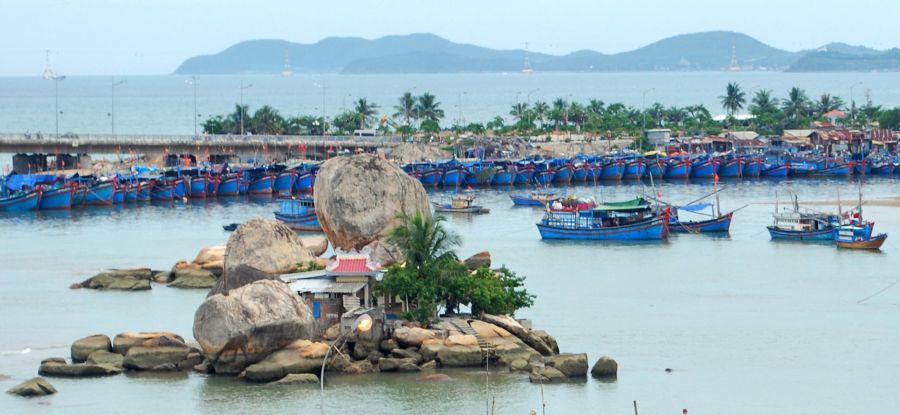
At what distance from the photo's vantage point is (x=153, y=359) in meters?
42.7

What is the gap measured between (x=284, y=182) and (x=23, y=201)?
1797 centimetres

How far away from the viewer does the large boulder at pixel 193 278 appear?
57.6 m

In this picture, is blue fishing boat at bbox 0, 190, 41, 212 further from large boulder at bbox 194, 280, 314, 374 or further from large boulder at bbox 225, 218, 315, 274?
large boulder at bbox 194, 280, 314, 374

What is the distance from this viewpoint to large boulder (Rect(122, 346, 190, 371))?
140 feet

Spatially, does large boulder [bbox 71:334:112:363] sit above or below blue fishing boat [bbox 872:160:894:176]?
below

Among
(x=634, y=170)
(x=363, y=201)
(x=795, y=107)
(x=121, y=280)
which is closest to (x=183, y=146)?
(x=634, y=170)

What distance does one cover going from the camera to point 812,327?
4991 centimetres

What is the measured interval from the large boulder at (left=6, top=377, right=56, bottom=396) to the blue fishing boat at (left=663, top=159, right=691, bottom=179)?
7896cm

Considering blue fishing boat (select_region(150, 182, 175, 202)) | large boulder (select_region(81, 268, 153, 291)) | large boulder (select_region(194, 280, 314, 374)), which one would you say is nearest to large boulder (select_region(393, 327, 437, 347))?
large boulder (select_region(194, 280, 314, 374))

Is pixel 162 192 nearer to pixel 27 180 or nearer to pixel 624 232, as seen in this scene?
pixel 27 180

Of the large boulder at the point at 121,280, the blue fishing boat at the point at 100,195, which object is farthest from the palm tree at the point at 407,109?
the large boulder at the point at 121,280

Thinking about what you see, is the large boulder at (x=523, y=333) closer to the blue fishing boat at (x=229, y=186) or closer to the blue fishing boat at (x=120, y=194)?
the blue fishing boat at (x=120, y=194)

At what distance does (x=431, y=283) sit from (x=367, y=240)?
8.62 meters

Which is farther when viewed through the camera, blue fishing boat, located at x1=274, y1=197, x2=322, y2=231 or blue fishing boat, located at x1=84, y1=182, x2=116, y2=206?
blue fishing boat, located at x1=84, y1=182, x2=116, y2=206
